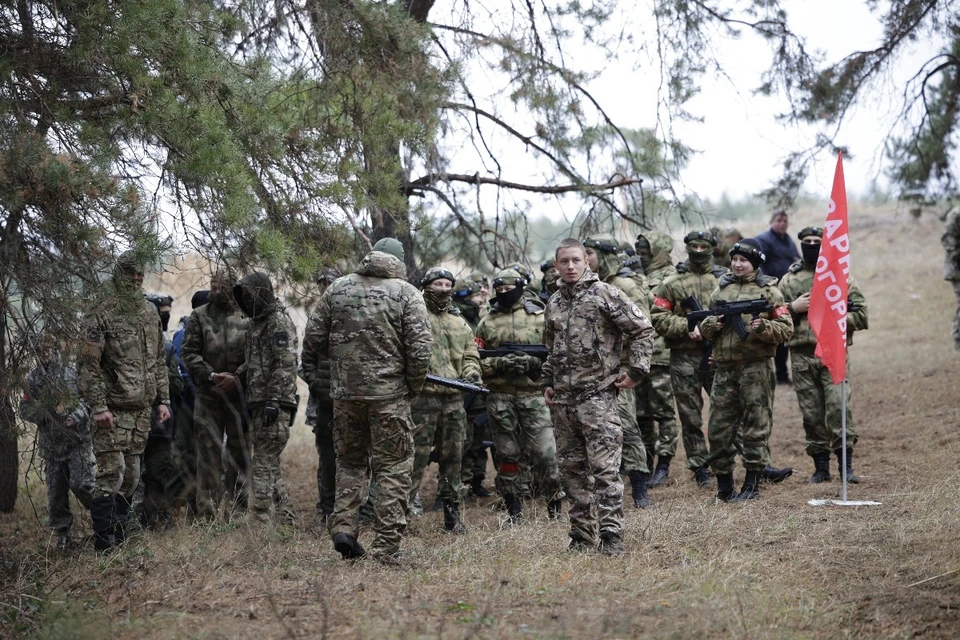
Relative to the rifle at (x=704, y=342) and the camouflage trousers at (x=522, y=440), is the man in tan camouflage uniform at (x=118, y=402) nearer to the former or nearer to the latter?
the camouflage trousers at (x=522, y=440)

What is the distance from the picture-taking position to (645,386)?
10008mm

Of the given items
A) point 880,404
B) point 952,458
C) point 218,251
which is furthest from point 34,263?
point 880,404

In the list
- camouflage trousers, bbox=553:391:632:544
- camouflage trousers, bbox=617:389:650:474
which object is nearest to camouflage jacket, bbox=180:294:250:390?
camouflage trousers, bbox=553:391:632:544

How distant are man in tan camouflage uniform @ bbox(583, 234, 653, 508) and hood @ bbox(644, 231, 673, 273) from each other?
1.83 ft

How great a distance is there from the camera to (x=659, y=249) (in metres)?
10.7

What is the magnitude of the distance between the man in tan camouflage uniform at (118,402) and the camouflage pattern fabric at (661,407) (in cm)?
469

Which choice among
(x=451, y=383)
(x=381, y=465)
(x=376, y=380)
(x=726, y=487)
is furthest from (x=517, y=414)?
(x=376, y=380)

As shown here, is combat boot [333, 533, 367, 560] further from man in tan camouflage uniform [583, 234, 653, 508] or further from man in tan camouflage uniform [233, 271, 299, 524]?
man in tan camouflage uniform [583, 234, 653, 508]

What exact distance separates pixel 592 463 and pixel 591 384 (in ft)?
1.72

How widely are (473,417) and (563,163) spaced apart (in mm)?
3129

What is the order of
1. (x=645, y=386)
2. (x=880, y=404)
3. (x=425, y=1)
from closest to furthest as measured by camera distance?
(x=645, y=386), (x=425, y=1), (x=880, y=404)

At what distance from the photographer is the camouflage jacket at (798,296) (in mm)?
8992

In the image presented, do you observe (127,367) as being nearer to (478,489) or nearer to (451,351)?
(451,351)

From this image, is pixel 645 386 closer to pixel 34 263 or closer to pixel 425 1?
pixel 425 1
